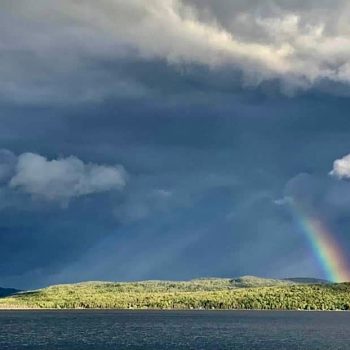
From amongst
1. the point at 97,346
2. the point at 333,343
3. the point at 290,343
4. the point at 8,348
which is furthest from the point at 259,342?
the point at 8,348

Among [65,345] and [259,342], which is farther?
[259,342]

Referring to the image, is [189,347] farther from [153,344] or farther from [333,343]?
[333,343]

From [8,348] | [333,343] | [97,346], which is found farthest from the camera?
[333,343]

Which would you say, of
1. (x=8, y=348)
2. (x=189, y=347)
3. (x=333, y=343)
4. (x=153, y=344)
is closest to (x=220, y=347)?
(x=189, y=347)

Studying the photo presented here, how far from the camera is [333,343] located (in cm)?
19300

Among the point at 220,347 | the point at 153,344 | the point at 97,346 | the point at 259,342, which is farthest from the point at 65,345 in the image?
the point at 259,342

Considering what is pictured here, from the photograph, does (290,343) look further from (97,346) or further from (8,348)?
(8,348)

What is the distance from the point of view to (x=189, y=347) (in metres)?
178

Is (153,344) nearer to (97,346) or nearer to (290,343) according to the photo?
(97,346)

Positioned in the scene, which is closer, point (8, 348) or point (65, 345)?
point (8, 348)

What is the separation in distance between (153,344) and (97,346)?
17221 millimetres

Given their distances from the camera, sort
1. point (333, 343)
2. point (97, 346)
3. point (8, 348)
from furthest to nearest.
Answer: point (333, 343) → point (97, 346) → point (8, 348)

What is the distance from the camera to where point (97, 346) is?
18125 centimetres

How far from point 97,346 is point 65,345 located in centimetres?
898
